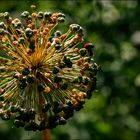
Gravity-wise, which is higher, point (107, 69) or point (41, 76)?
point (107, 69)

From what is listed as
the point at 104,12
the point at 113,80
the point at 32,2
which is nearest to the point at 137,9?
the point at 104,12

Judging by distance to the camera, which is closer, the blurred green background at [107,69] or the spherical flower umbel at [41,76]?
the spherical flower umbel at [41,76]

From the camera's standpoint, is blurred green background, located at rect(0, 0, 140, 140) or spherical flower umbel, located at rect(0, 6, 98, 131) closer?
spherical flower umbel, located at rect(0, 6, 98, 131)

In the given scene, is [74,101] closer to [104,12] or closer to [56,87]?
[56,87]

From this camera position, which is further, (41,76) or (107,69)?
(107,69)
